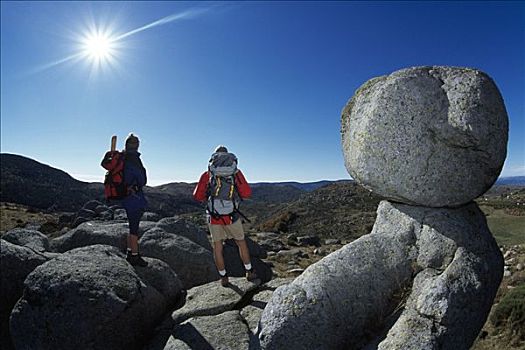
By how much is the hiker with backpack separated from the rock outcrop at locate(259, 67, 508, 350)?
420 cm

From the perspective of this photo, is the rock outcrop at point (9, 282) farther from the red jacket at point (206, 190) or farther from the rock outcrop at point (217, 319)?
the red jacket at point (206, 190)

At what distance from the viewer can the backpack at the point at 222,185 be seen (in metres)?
7.64

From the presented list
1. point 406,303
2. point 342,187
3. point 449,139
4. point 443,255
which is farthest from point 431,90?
point 342,187

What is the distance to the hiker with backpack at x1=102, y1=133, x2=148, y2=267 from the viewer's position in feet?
26.0

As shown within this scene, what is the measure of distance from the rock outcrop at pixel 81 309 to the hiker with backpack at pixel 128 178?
1.40m

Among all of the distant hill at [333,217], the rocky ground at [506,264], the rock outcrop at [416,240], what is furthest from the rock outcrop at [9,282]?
the distant hill at [333,217]

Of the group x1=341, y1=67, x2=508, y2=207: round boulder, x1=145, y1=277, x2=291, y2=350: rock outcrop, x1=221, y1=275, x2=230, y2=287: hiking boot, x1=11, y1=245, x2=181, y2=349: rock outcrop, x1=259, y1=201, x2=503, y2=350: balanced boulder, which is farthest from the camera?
x1=221, y1=275, x2=230, y2=287: hiking boot

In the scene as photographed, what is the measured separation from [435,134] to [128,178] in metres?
6.27

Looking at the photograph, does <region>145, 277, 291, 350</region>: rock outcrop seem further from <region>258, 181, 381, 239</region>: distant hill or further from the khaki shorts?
<region>258, 181, 381, 239</region>: distant hill

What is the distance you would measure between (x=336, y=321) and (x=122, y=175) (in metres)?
5.45

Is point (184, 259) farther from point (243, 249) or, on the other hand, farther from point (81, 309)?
point (81, 309)

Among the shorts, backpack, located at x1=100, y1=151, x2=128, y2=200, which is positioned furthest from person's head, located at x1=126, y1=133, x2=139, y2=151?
the shorts

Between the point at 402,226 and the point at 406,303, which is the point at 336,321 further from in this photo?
the point at 402,226

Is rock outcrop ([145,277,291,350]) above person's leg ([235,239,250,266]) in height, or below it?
below
